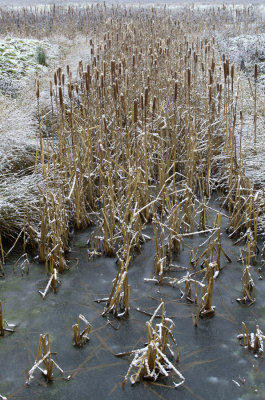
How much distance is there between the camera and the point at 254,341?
2344mm

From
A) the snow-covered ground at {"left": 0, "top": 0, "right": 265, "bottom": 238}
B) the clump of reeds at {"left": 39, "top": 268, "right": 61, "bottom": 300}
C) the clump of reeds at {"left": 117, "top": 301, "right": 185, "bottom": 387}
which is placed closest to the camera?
the clump of reeds at {"left": 117, "top": 301, "right": 185, "bottom": 387}

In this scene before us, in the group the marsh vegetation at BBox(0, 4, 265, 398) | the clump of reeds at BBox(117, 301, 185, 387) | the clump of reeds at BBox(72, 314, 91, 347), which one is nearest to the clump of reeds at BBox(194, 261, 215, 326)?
the marsh vegetation at BBox(0, 4, 265, 398)

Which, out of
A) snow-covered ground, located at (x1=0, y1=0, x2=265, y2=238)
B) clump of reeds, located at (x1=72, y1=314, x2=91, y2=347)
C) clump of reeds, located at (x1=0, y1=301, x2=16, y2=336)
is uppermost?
snow-covered ground, located at (x1=0, y1=0, x2=265, y2=238)

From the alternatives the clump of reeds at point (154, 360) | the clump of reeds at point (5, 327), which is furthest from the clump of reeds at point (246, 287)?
the clump of reeds at point (5, 327)

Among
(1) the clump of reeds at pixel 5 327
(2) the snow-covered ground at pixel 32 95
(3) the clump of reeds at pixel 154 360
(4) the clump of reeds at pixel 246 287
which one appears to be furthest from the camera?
(2) the snow-covered ground at pixel 32 95

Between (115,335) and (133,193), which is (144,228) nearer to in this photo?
(133,193)

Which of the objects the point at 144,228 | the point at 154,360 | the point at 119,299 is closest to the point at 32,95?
the point at 144,228

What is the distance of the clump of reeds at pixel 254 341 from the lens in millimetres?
2299

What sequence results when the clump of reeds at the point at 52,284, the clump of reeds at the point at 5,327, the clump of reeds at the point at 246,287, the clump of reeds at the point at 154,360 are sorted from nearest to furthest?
the clump of reeds at the point at 154,360, the clump of reeds at the point at 5,327, the clump of reeds at the point at 246,287, the clump of reeds at the point at 52,284

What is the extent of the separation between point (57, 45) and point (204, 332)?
869cm

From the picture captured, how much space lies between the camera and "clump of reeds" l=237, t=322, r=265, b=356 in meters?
2.30

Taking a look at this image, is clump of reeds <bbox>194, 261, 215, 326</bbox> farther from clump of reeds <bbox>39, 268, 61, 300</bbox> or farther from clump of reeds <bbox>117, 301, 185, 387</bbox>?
clump of reeds <bbox>39, 268, 61, 300</bbox>

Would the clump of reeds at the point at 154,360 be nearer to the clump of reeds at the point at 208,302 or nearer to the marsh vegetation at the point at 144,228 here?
the marsh vegetation at the point at 144,228

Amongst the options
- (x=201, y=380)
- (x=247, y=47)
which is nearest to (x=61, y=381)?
(x=201, y=380)
